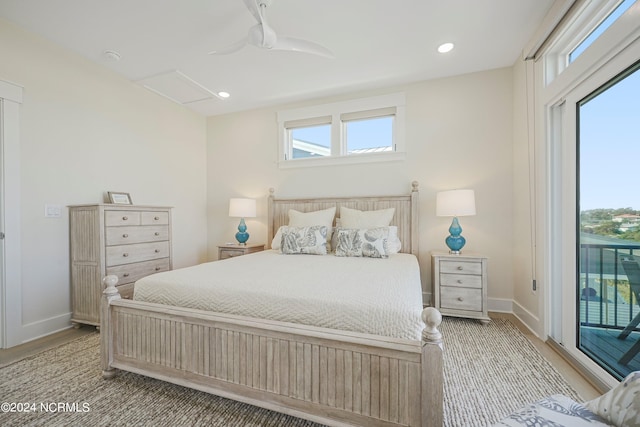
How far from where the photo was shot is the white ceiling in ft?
6.88

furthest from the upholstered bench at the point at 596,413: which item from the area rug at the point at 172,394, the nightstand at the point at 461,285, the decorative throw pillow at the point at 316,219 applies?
the decorative throw pillow at the point at 316,219

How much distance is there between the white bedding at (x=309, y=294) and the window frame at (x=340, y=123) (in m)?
1.76

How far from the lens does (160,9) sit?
211cm

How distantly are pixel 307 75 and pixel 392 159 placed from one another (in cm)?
142

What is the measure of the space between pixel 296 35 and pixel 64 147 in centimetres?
248

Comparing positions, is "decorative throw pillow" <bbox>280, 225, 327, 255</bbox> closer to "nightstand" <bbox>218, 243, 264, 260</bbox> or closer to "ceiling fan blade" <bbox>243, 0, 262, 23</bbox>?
"nightstand" <bbox>218, 243, 264, 260</bbox>

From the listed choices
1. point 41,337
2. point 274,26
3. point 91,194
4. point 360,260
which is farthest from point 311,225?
point 41,337

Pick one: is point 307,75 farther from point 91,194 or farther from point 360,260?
point 91,194

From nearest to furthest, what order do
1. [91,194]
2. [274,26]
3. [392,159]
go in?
[274,26]
[91,194]
[392,159]

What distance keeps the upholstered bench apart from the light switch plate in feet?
11.7

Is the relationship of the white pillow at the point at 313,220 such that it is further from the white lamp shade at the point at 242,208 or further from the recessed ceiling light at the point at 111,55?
the recessed ceiling light at the point at 111,55

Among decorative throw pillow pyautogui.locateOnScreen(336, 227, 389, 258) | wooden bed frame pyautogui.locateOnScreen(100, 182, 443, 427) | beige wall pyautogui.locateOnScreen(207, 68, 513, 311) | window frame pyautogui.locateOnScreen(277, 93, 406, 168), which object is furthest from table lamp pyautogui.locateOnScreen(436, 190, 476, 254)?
wooden bed frame pyautogui.locateOnScreen(100, 182, 443, 427)

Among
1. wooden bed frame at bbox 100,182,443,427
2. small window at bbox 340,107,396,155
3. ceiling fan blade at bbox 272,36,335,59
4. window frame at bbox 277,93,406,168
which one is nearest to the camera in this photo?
wooden bed frame at bbox 100,182,443,427

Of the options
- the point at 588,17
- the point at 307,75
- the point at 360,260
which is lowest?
the point at 360,260
